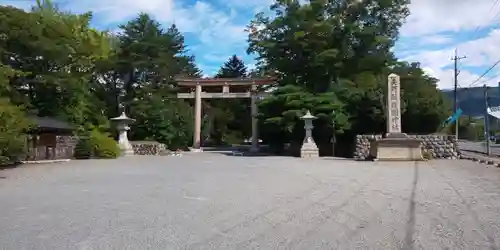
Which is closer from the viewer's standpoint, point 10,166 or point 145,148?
point 10,166

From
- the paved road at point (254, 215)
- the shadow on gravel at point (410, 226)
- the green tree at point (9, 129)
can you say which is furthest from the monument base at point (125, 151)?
the shadow on gravel at point (410, 226)

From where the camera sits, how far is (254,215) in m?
7.43

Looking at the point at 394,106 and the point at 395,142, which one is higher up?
the point at 394,106

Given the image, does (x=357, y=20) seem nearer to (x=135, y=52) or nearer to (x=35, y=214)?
(x=135, y=52)

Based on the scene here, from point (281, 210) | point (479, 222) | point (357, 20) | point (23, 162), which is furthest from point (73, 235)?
point (357, 20)

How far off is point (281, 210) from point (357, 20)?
28.7 metres

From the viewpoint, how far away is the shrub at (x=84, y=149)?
1072 inches

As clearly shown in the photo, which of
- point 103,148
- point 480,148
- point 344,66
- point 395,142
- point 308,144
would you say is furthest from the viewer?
point 480,148

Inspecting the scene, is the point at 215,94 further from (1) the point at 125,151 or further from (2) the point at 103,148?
(2) the point at 103,148

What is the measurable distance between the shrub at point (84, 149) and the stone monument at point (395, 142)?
16.2 metres

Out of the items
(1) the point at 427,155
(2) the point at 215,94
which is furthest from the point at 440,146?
(2) the point at 215,94

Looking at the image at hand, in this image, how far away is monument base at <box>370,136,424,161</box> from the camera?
858 inches

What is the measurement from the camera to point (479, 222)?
6.74 meters

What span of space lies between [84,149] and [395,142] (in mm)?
17437
